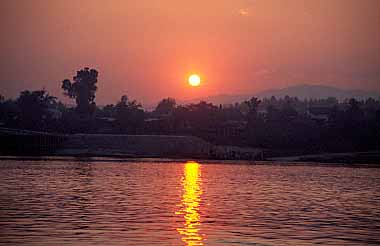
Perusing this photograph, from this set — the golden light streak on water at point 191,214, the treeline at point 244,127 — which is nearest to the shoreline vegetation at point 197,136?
the treeline at point 244,127

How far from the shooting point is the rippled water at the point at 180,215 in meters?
25.7

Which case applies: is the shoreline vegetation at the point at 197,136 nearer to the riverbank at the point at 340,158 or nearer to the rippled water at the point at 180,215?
the riverbank at the point at 340,158

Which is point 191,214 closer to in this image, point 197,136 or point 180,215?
point 180,215

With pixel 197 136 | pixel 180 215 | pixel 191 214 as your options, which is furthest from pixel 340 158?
pixel 180 215

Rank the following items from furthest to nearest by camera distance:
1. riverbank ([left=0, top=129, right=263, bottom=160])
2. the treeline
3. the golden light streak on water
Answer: the treeline → riverbank ([left=0, top=129, right=263, bottom=160]) → the golden light streak on water

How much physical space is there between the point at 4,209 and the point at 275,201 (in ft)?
50.7

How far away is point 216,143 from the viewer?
170m

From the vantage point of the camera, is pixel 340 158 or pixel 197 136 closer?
pixel 340 158

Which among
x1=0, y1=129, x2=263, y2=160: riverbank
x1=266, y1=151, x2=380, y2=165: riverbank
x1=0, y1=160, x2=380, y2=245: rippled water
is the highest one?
x1=0, y1=129, x2=263, y2=160: riverbank

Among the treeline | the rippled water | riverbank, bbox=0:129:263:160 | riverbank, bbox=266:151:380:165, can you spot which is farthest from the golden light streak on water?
the treeline

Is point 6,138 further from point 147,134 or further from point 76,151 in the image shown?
point 147,134

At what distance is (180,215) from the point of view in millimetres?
32719

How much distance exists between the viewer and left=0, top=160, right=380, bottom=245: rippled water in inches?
1012

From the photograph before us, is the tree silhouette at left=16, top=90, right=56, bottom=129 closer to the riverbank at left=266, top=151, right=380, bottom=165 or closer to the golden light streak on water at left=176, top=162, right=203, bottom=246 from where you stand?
the riverbank at left=266, top=151, right=380, bottom=165
